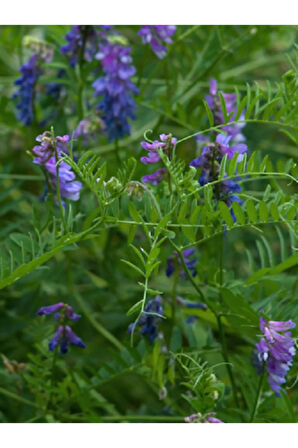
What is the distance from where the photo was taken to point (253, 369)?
108cm

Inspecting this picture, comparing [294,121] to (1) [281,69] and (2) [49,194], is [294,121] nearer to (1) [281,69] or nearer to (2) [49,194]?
(2) [49,194]

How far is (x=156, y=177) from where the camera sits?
0.96 metres

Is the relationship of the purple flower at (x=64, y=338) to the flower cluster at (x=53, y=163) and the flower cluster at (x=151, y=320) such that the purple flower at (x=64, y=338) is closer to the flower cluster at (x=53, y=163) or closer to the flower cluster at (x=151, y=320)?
the flower cluster at (x=151, y=320)

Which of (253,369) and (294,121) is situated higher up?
(294,121)

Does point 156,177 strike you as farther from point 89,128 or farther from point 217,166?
point 89,128

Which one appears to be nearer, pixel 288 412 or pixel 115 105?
pixel 288 412

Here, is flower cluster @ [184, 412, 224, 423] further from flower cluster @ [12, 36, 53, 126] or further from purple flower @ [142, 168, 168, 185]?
flower cluster @ [12, 36, 53, 126]

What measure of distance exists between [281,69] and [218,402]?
139cm

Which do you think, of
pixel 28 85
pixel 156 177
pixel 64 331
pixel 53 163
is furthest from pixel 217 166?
pixel 28 85

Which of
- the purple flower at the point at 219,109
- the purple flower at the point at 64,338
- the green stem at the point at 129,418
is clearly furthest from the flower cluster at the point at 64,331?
the purple flower at the point at 219,109

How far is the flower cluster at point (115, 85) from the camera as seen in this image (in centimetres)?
126

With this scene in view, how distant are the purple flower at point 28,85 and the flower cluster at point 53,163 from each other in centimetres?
42

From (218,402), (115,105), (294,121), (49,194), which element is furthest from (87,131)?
(218,402)

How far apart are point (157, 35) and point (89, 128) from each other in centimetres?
21
